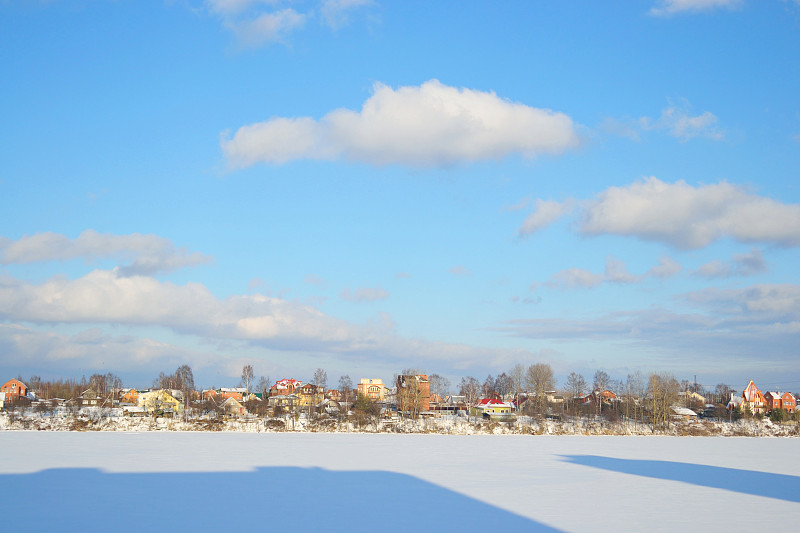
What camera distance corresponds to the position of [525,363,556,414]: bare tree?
7588cm

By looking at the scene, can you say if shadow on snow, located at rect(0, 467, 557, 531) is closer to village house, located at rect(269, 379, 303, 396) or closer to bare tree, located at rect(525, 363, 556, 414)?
bare tree, located at rect(525, 363, 556, 414)

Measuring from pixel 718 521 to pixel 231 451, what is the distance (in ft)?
59.9

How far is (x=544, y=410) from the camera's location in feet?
222

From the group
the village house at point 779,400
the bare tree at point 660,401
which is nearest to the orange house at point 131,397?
the bare tree at point 660,401

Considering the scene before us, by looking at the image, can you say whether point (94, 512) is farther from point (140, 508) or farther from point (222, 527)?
point (222, 527)

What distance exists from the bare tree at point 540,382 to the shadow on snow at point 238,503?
60021 mm

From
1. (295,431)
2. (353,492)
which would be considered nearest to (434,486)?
(353,492)

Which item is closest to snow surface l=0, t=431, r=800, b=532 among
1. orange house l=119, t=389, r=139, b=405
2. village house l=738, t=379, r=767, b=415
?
village house l=738, t=379, r=767, b=415

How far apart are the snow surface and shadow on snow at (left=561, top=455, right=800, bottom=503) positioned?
0.20ft

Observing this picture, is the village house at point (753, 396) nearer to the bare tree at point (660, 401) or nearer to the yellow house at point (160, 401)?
the bare tree at point (660, 401)

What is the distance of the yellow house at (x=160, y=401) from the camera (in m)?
68.9

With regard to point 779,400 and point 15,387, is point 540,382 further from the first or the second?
point 15,387

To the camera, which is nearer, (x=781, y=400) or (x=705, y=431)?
(x=705, y=431)

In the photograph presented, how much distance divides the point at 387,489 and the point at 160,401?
70.4 meters
